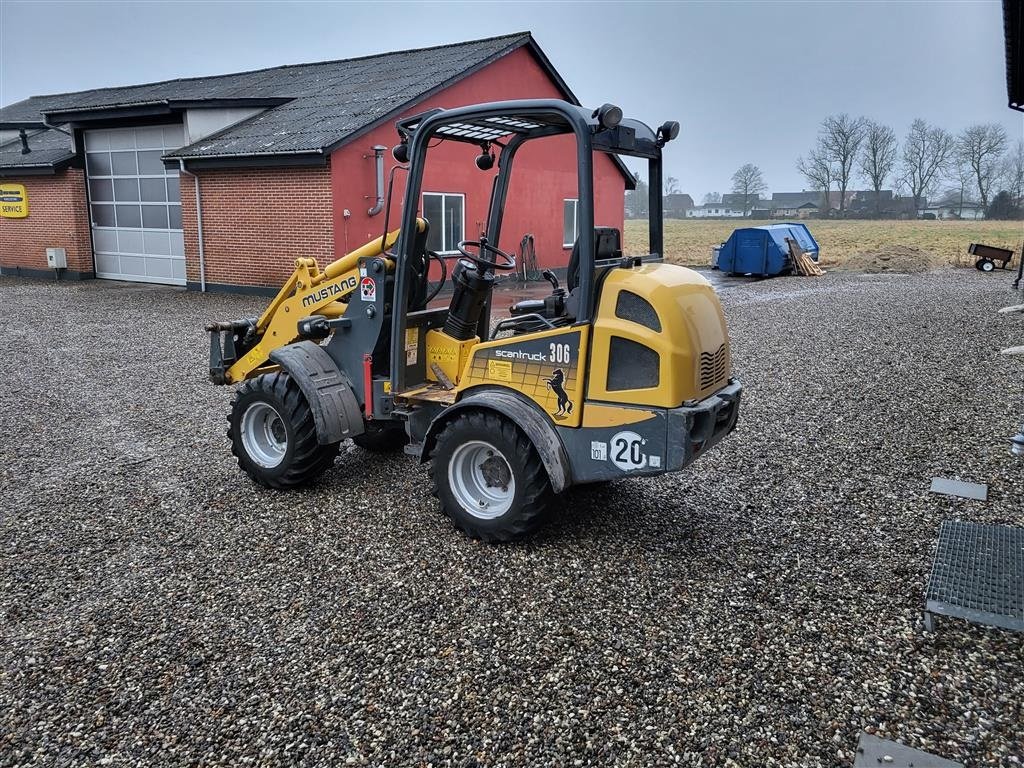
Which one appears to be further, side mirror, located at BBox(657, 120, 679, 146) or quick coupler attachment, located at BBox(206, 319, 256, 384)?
quick coupler attachment, located at BBox(206, 319, 256, 384)

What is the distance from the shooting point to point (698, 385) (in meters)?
4.28

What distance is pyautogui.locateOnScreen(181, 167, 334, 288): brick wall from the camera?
1512cm

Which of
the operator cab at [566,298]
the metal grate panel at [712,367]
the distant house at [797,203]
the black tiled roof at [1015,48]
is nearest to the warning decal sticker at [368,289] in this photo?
the operator cab at [566,298]

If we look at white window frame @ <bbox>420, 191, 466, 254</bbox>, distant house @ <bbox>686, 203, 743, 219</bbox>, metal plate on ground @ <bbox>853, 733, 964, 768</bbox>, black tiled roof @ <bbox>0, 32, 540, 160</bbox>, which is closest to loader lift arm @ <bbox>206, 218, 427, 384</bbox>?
metal plate on ground @ <bbox>853, 733, 964, 768</bbox>

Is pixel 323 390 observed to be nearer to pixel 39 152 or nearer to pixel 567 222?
pixel 567 222

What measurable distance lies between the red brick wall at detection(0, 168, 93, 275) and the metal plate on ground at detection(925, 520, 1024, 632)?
20037 mm

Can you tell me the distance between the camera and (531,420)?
443cm

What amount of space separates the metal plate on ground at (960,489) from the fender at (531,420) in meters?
2.90

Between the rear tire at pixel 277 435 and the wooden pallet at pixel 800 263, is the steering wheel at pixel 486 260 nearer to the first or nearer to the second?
the rear tire at pixel 277 435

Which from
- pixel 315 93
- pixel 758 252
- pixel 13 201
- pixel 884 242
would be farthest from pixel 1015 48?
pixel 884 242

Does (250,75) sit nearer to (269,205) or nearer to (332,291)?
(269,205)

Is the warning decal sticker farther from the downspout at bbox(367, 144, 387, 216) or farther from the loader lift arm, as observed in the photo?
the downspout at bbox(367, 144, 387, 216)

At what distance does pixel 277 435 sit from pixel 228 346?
0.97 m

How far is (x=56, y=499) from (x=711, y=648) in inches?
171
